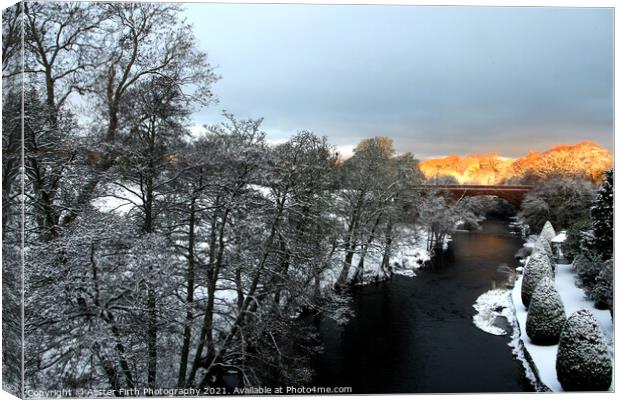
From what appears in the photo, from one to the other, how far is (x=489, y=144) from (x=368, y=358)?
452 centimetres

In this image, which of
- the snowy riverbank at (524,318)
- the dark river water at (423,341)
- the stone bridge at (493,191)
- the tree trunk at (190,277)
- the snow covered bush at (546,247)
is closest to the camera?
the tree trunk at (190,277)

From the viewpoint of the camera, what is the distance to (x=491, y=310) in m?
8.72

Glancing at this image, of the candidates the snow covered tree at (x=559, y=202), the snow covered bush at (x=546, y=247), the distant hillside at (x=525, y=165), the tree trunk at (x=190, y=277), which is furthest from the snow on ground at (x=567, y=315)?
the tree trunk at (x=190, y=277)

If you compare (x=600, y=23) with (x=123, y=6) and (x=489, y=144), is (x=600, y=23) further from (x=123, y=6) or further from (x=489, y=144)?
(x=123, y=6)

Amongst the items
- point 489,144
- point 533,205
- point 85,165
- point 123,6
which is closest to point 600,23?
point 489,144

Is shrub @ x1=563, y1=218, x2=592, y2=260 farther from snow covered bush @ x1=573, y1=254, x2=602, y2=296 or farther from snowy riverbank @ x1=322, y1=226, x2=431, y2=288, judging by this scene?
snowy riverbank @ x1=322, y1=226, x2=431, y2=288

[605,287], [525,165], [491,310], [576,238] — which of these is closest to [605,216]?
[605,287]

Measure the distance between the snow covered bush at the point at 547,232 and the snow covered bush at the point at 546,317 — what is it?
188 cm

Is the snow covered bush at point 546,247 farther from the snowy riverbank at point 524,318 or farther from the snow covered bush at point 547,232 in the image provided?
the snowy riverbank at point 524,318

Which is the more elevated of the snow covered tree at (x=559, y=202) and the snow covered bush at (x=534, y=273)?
the snow covered tree at (x=559, y=202)

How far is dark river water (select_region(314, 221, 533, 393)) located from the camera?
6.38 meters

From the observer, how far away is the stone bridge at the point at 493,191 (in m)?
8.27

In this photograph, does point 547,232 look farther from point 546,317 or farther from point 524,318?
point 546,317

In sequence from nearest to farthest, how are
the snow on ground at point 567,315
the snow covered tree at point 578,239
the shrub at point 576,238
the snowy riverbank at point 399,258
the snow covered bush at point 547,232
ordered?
the snow on ground at point 567,315, the snow covered tree at point 578,239, the shrub at point 576,238, the snowy riverbank at point 399,258, the snow covered bush at point 547,232
